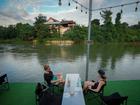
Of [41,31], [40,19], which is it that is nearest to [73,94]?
[41,31]

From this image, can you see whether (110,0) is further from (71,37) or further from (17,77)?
(71,37)

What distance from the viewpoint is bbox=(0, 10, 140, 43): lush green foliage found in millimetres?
28469

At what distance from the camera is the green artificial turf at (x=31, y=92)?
3616 mm

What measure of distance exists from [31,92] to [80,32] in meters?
24.7

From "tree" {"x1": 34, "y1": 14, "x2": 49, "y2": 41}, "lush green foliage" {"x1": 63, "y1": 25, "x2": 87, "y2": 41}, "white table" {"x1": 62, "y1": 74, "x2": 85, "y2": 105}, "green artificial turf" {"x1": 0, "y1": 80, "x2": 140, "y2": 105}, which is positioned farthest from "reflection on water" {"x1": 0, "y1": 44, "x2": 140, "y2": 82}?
"tree" {"x1": 34, "y1": 14, "x2": 49, "y2": 41}

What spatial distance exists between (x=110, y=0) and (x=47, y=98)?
6.67 m

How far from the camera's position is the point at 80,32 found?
28281 mm

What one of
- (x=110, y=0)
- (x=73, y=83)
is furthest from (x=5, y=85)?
(x=110, y=0)

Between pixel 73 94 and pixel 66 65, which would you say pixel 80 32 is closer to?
pixel 66 65

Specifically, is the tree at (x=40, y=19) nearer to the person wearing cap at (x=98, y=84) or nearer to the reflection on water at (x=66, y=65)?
the reflection on water at (x=66, y=65)

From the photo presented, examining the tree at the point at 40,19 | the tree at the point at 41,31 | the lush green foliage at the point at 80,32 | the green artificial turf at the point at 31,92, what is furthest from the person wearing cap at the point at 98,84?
the tree at the point at 40,19

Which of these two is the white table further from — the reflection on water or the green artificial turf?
the reflection on water

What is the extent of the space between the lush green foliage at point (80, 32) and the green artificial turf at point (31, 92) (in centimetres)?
2339

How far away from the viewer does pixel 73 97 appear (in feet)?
8.37
